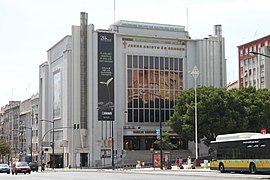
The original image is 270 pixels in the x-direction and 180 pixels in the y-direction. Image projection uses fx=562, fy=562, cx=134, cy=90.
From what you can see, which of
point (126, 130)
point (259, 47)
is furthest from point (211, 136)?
point (259, 47)

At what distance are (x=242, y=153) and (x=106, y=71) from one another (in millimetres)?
57641

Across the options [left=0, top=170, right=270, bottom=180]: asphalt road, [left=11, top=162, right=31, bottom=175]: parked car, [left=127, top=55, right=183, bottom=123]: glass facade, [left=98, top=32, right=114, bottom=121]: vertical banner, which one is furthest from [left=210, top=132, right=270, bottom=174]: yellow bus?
[left=127, top=55, right=183, bottom=123]: glass facade

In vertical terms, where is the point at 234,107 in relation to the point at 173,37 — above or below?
below

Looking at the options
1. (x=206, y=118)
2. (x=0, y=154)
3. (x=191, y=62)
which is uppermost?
(x=191, y=62)

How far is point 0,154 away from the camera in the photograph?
145 m

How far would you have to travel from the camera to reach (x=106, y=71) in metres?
100

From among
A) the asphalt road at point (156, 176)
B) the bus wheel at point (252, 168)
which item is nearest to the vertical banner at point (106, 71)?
the asphalt road at point (156, 176)

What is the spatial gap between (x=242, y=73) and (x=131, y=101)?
144ft

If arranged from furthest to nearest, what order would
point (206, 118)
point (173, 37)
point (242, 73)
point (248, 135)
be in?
point (242, 73) → point (173, 37) → point (206, 118) → point (248, 135)

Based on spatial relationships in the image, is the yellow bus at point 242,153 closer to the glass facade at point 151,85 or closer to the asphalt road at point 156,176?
the asphalt road at point 156,176

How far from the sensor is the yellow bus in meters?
41.4

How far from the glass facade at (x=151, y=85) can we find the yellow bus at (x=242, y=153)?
53.2m

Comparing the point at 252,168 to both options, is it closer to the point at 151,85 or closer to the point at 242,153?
the point at 242,153

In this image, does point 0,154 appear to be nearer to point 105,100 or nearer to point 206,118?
point 105,100
